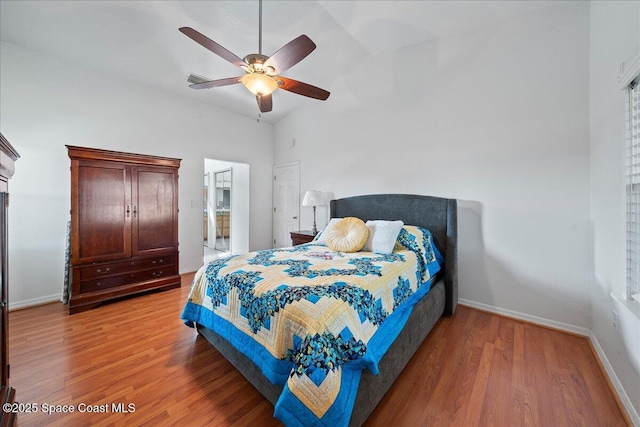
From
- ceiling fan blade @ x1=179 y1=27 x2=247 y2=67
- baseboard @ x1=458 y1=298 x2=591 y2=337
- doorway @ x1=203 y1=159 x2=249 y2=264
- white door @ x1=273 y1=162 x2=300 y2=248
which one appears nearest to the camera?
ceiling fan blade @ x1=179 y1=27 x2=247 y2=67

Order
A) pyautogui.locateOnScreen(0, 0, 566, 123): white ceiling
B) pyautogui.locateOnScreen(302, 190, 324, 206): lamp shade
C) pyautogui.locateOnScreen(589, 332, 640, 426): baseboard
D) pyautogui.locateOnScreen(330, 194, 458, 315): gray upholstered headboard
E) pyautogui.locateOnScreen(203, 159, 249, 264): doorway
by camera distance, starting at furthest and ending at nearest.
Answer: pyautogui.locateOnScreen(203, 159, 249, 264): doorway → pyautogui.locateOnScreen(302, 190, 324, 206): lamp shade → pyautogui.locateOnScreen(330, 194, 458, 315): gray upholstered headboard → pyautogui.locateOnScreen(0, 0, 566, 123): white ceiling → pyautogui.locateOnScreen(589, 332, 640, 426): baseboard

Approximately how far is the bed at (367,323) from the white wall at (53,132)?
2307 millimetres

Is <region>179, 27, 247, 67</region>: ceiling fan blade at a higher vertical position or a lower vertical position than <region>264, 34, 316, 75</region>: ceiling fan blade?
higher

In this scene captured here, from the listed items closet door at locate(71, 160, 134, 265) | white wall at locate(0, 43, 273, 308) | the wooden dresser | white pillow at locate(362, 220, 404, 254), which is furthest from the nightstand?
the wooden dresser

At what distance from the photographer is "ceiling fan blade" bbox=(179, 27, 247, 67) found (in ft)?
5.34

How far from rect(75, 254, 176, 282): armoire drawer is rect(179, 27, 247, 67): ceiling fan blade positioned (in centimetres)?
267

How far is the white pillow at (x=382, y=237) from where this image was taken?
95.5 inches

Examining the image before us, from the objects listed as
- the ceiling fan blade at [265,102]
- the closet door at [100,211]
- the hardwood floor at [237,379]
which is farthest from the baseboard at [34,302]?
the ceiling fan blade at [265,102]

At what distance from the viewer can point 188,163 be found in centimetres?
409

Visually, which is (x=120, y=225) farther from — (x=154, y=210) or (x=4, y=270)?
(x=4, y=270)

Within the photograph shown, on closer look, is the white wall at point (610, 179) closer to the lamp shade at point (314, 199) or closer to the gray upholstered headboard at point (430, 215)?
the gray upholstered headboard at point (430, 215)

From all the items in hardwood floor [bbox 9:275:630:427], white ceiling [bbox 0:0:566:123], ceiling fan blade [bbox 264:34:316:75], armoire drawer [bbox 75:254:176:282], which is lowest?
hardwood floor [bbox 9:275:630:427]

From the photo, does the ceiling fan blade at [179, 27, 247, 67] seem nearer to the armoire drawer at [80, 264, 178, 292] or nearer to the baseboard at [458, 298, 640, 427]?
the armoire drawer at [80, 264, 178, 292]

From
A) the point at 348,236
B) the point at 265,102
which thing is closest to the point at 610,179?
the point at 348,236
